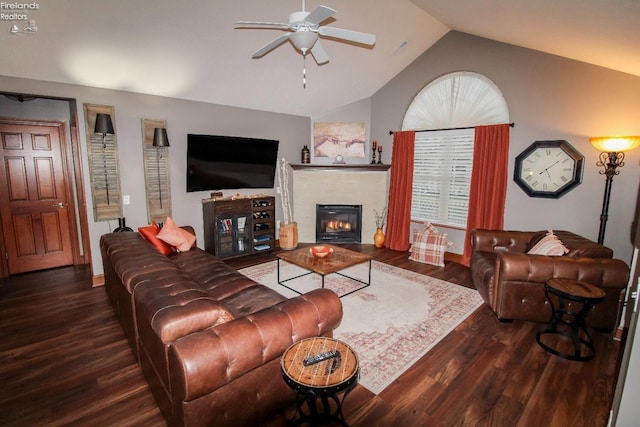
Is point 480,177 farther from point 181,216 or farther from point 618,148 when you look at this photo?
point 181,216

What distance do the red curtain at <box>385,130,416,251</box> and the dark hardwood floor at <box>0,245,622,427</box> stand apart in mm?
2528

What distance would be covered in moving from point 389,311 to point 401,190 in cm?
284

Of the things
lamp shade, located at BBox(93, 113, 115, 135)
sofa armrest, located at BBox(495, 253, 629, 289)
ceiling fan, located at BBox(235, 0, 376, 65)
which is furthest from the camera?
lamp shade, located at BBox(93, 113, 115, 135)

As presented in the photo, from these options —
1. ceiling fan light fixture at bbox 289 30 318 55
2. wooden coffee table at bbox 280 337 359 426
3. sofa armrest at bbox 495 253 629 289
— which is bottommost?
wooden coffee table at bbox 280 337 359 426

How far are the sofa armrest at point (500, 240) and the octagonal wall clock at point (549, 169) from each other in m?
0.68

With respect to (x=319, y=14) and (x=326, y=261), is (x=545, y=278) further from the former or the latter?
(x=319, y=14)

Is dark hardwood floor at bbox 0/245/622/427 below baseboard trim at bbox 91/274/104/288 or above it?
below

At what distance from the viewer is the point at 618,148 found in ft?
10.6

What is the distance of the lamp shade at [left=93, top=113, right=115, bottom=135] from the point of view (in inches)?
143

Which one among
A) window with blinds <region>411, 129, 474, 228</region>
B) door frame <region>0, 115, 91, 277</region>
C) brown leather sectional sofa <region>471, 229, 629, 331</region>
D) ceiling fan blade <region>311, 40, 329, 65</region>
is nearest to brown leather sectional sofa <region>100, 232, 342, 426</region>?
brown leather sectional sofa <region>471, 229, 629, 331</region>

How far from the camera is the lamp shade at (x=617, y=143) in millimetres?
3156

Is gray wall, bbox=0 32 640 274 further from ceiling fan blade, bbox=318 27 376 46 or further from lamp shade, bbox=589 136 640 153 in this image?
ceiling fan blade, bbox=318 27 376 46

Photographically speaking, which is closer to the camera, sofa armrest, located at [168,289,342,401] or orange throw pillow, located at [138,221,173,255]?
sofa armrest, located at [168,289,342,401]

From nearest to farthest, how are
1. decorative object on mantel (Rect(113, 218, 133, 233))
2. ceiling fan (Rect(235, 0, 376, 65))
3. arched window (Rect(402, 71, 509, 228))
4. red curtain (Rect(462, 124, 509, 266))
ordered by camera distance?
ceiling fan (Rect(235, 0, 376, 65)), decorative object on mantel (Rect(113, 218, 133, 233)), red curtain (Rect(462, 124, 509, 266)), arched window (Rect(402, 71, 509, 228))
